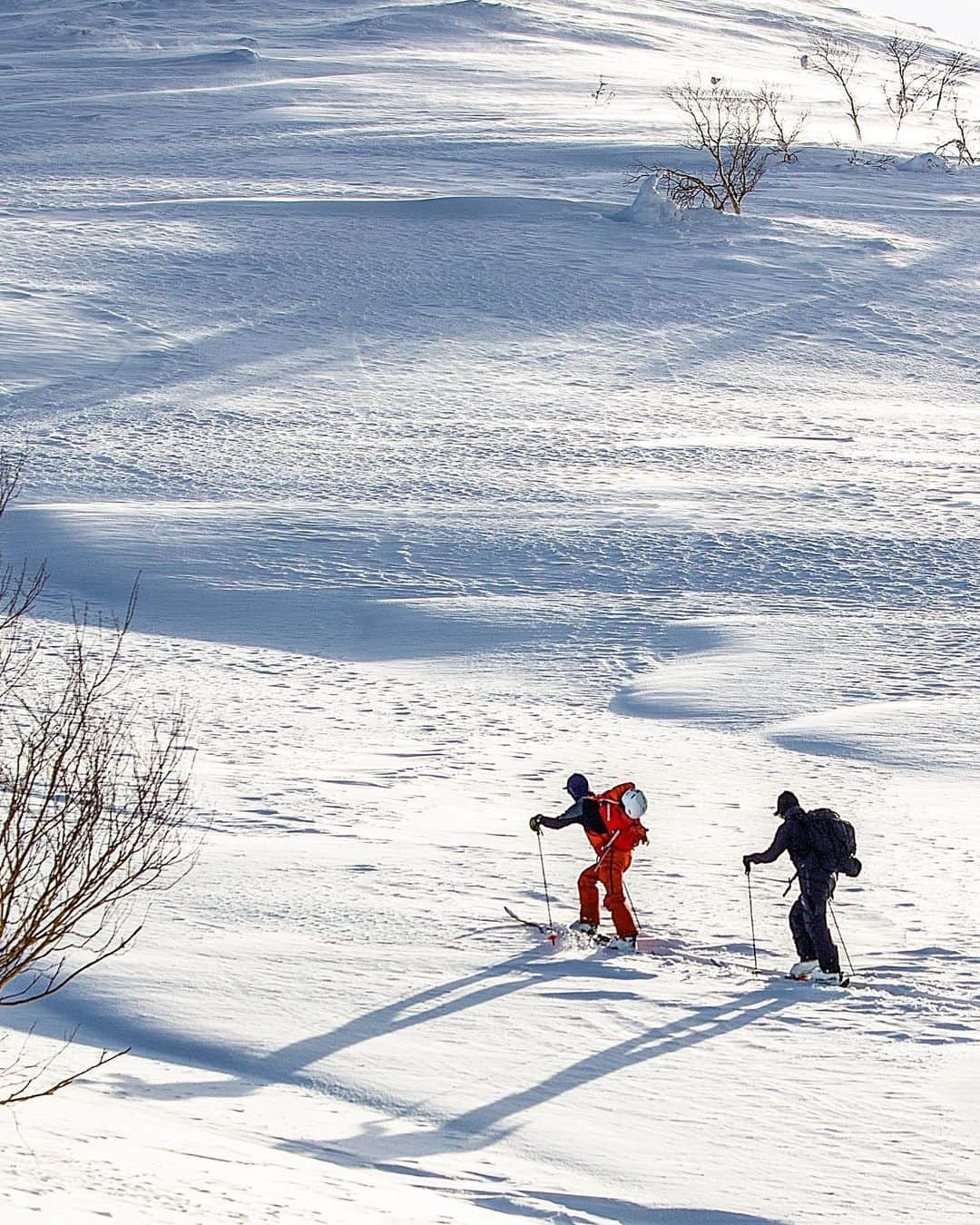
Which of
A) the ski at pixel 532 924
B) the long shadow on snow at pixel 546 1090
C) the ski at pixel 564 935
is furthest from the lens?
the ski at pixel 532 924

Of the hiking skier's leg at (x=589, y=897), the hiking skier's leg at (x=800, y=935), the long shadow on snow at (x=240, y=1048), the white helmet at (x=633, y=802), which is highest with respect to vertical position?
the white helmet at (x=633, y=802)

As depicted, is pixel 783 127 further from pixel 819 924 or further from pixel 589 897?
pixel 819 924

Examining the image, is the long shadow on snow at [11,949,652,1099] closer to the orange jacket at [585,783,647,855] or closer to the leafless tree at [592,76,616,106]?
the orange jacket at [585,783,647,855]

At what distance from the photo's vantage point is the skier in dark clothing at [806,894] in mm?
7227

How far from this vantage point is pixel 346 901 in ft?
27.2

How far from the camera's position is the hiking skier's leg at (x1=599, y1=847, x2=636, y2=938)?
7500mm

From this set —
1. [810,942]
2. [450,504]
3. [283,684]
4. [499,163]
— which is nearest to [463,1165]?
[810,942]

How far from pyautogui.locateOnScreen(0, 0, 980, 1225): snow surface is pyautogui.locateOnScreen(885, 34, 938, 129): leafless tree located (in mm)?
6479

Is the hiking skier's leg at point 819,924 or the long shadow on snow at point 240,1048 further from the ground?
the hiking skier's leg at point 819,924

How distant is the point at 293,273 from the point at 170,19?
31393mm

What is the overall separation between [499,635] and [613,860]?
20.5 ft

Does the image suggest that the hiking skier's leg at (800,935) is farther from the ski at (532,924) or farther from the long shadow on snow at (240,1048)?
the ski at (532,924)

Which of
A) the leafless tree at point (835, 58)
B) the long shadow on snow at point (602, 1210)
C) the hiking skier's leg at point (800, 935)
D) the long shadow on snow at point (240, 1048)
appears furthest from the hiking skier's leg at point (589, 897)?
the leafless tree at point (835, 58)

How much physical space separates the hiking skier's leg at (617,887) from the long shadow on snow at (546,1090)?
0.66 meters
